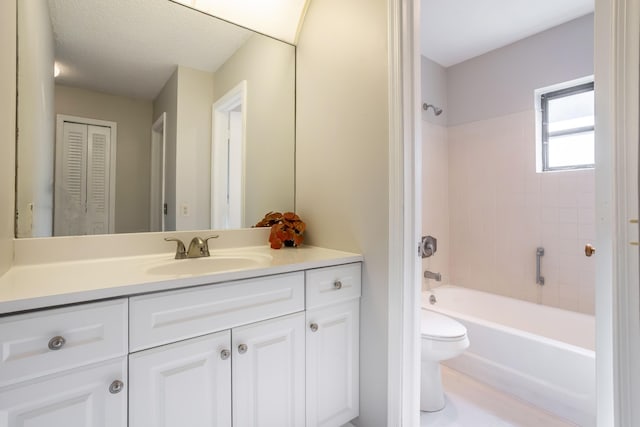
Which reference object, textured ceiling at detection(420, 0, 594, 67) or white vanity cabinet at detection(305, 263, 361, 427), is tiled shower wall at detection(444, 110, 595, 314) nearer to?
textured ceiling at detection(420, 0, 594, 67)

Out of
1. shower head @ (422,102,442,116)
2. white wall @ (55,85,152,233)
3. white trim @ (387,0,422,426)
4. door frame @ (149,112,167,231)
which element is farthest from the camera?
shower head @ (422,102,442,116)

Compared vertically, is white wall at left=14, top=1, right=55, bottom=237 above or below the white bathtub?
above

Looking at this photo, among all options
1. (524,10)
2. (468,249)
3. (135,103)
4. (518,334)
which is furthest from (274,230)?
(524,10)

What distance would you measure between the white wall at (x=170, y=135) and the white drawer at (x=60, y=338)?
2.28ft

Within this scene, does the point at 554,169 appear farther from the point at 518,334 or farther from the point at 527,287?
the point at 518,334

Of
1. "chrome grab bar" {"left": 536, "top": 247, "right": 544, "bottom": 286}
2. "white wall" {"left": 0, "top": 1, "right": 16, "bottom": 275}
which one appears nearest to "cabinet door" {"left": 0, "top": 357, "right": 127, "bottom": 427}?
"white wall" {"left": 0, "top": 1, "right": 16, "bottom": 275}

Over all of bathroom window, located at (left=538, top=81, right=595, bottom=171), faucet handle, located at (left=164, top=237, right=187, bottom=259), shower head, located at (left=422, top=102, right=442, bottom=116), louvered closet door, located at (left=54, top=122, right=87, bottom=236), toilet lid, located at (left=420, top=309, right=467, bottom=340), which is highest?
shower head, located at (left=422, top=102, right=442, bottom=116)

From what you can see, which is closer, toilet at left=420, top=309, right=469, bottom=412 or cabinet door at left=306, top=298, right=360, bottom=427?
cabinet door at left=306, top=298, right=360, bottom=427

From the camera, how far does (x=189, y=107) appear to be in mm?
1538

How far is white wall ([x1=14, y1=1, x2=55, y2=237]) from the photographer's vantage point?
1.08 meters

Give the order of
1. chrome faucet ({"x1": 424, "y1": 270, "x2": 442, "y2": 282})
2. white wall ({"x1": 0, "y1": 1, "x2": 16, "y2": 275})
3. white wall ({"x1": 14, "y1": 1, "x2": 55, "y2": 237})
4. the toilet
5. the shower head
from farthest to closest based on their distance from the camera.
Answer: the shower head
chrome faucet ({"x1": 424, "y1": 270, "x2": 442, "y2": 282})
the toilet
white wall ({"x1": 14, "y1": 1, "x2": 55, "y2": 237})
white wall ({"x1": 0, "y1": 1, "x2": 16, "y2": 275})

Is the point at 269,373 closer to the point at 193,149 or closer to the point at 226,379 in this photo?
the point at 226,379

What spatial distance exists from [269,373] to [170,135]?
3.82 feet

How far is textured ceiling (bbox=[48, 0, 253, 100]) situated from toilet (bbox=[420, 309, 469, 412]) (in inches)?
71.3
